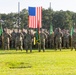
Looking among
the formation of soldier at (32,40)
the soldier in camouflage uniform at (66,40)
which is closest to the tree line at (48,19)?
the formation of soldier at (32,40)

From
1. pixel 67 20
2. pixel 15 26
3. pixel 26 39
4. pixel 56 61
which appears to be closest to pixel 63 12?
pixel 67 20

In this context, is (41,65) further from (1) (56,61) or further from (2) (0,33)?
(2) (0,33)

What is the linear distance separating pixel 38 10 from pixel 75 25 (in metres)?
28.3

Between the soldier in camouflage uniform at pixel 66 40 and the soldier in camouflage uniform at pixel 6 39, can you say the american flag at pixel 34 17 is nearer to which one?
the soldier in camouflage uniform at pixel 6 39

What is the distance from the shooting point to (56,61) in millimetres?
22078

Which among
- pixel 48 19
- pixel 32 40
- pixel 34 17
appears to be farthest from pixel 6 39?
pixel 48 19

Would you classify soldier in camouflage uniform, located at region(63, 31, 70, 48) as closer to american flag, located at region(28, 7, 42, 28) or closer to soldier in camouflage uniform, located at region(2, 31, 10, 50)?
soldier in camouflage uniform, located at region(2, 31, 10, 50)

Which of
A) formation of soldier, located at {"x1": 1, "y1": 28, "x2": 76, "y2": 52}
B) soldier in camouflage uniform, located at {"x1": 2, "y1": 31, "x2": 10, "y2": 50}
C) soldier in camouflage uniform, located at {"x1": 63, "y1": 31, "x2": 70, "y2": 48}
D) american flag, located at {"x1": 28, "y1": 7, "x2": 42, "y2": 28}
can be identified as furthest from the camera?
soldier in camouflage uniform, located at {"x1": 63, "y1": 31, "x2": 70, "y2": 48}

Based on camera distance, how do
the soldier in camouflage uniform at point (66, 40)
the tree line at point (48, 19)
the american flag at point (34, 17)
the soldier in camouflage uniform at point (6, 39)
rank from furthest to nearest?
the tree line at point (48, 19) → the soldier in camouflage uniform at point (66, 40) → the soldier in camouflage uniform at point (6, 39) → the american flag at point (34, 17)

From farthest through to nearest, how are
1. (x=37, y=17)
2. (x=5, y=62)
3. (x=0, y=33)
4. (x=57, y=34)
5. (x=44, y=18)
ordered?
(x=44, y=18) < (x=0, y=33) < (x=57, y=34) < (x=37, y=17) < (x=5, y=62)

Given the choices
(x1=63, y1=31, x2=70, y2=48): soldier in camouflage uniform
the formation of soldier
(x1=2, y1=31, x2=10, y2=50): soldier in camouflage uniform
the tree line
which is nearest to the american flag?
the formation of soldier

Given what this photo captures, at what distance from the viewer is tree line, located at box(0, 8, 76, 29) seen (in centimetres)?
5560

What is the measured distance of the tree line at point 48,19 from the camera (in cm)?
5560

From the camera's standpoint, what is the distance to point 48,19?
5575cm
